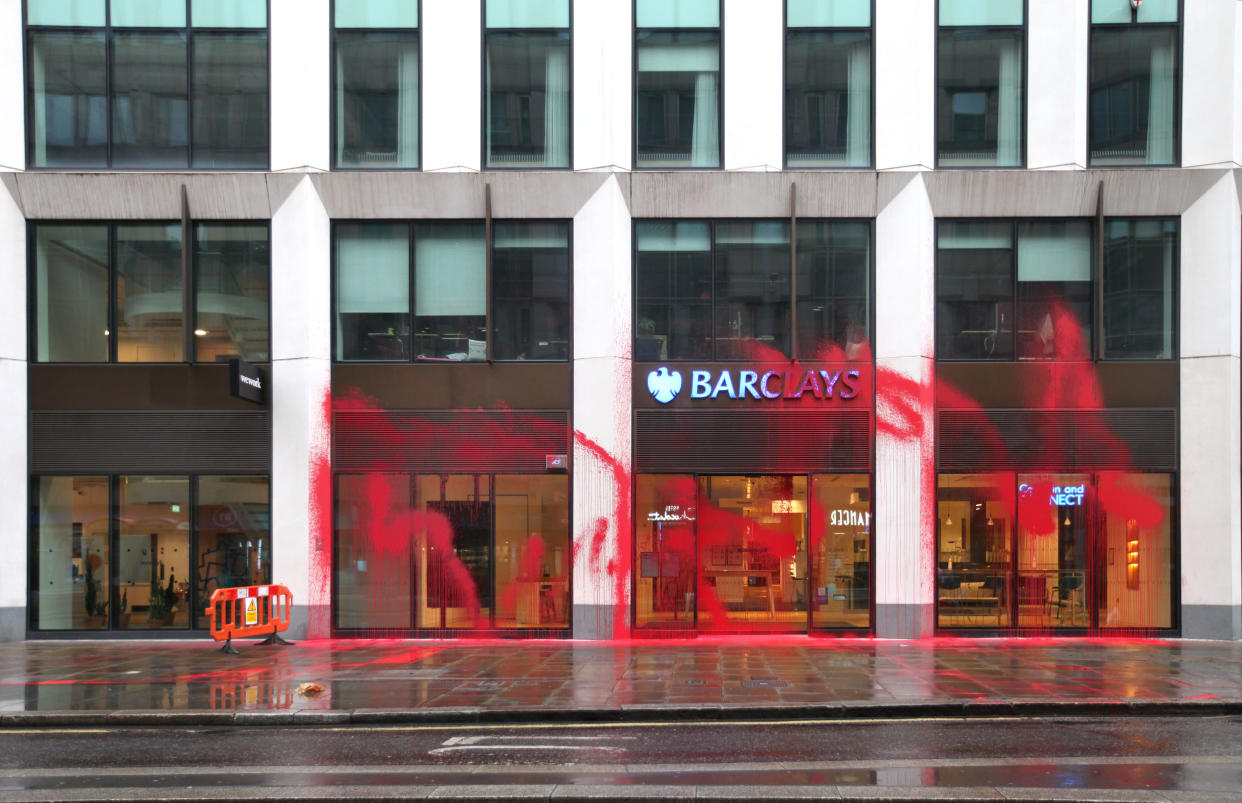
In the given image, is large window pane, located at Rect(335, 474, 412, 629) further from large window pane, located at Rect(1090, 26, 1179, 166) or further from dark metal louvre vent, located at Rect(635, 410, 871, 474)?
large window pane, located at Rect(1090, 26, 1179, 166)

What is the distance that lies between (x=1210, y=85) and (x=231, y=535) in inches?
801

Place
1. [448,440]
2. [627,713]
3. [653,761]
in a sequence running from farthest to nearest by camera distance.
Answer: [448,440], [627,713], [653,761]

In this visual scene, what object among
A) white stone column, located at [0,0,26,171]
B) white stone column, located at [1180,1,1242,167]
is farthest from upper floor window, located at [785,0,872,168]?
white stone column, located at [0,0,26,171]

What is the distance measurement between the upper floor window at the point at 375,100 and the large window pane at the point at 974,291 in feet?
34.2

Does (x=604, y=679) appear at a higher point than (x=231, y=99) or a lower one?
lower

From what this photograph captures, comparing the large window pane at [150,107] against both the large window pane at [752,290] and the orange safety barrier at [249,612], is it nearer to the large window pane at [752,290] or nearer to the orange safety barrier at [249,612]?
the orange safety barrier at [249,612]

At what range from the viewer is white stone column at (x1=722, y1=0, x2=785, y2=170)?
60.6 feet

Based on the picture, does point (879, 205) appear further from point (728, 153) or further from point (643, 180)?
point (643, 180)

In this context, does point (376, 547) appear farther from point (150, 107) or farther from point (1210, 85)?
point (1210, 85)

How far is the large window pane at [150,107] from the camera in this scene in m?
18.8

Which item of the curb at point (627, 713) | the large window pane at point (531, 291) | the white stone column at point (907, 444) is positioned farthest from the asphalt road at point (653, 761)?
the large window pane at point (531, 291)

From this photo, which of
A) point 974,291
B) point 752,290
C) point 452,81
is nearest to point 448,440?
point 752,290

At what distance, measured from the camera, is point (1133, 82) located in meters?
18.5

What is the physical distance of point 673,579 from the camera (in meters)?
18.4
